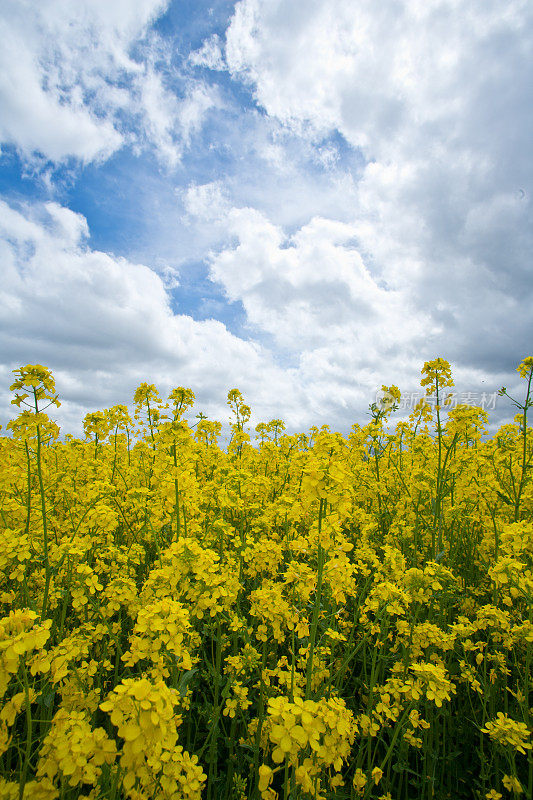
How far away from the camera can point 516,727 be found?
2270 millimetres

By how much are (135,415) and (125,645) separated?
157 inches

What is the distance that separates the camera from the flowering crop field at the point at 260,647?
1.64 meters

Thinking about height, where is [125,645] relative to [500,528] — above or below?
below

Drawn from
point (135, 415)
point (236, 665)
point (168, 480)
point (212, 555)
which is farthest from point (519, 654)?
point (135, 415)

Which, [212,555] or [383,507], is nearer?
[212,555]

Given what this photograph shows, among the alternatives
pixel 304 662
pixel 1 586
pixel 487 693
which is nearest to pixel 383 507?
pixel 487 693

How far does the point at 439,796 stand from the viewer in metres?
2.63

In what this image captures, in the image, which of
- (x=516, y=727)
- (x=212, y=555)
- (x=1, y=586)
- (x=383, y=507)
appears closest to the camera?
(x=516, y=727)

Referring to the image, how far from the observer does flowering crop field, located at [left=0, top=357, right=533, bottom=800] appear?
1643 millimetres

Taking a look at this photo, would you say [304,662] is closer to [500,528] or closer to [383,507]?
[500,528]

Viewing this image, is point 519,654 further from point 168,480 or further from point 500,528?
point 168,480

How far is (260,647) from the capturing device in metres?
3.62

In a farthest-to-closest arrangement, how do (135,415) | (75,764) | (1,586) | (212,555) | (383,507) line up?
(135,415) < (383,507) < (1,586) < (212,555) < (75,764)

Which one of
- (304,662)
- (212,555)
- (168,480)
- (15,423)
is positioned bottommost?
(304,662)
